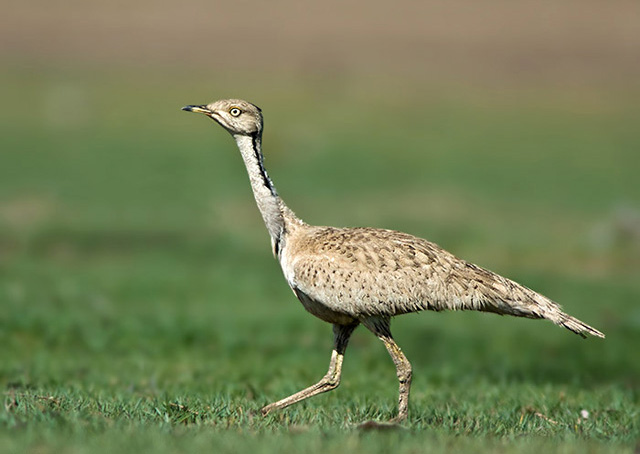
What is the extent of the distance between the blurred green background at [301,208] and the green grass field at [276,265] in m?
0.06

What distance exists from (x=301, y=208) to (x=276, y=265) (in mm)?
4257

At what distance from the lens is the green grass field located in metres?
6.64

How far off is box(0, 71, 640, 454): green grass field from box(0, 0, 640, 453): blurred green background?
6cm

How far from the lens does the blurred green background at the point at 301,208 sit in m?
7.32

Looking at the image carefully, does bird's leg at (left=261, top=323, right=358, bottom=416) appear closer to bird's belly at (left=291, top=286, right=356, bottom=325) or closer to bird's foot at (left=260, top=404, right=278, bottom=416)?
bird's belly at (left=291, top=286, right=356, bottom=325)

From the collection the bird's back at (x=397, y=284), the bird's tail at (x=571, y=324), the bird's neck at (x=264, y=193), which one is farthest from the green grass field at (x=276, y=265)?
the bird's neck at (x=264, y=193)

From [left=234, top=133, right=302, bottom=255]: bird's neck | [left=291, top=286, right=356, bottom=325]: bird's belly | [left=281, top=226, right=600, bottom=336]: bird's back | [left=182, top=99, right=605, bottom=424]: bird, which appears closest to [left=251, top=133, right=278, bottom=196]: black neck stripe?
[left=234, top=133, right=302, bottom=255]: bird's neck

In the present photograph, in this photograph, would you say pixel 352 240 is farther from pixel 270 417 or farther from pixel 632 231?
pixel 632 231

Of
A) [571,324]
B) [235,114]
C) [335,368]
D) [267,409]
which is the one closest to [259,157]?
[235,114]

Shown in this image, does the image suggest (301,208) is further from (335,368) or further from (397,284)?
(397,284)

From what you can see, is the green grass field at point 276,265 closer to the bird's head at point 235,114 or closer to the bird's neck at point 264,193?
the bird's neck at point 264,193

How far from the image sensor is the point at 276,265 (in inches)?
702

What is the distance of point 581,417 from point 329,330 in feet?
20.1

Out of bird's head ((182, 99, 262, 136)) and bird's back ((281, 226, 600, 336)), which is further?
bird's head ((182, 99, 262, 136))
